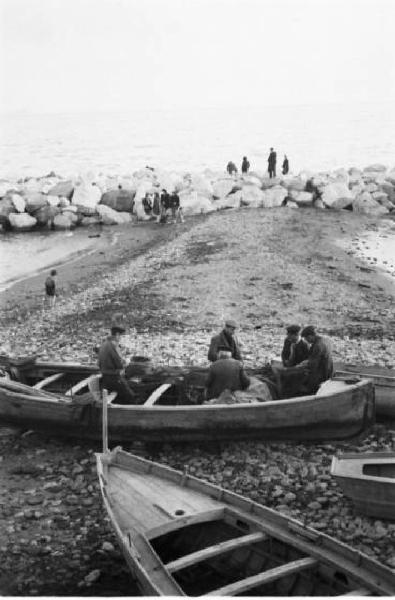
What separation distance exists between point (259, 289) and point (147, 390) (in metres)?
11.1

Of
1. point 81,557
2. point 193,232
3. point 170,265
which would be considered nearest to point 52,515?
point 81,557

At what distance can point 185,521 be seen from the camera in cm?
830

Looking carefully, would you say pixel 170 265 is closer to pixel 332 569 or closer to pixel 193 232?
pixel 193 232

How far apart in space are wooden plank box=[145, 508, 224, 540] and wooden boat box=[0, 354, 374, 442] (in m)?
3.17

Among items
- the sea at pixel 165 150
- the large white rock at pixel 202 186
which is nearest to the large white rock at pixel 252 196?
the large white rock at pixel 202 186

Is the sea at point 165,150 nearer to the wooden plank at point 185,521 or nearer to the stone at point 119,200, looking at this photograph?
the stone at point 119,200

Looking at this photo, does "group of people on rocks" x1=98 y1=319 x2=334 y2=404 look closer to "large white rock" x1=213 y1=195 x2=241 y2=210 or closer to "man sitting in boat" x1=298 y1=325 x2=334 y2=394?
"man sitting in boat" x1=298 y1=325 x2=334 y2=394

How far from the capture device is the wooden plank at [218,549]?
7.65m

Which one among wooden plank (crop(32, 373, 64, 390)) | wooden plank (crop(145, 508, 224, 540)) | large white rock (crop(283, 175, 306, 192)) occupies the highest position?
large white rock (crop(283, 175, 306, 192))

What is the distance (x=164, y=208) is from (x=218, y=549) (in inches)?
1313

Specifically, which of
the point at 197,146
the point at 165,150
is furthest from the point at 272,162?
the point at 197,146

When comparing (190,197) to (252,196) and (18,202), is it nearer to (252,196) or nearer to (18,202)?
(252,196)

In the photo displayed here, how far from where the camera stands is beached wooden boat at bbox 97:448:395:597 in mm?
7301

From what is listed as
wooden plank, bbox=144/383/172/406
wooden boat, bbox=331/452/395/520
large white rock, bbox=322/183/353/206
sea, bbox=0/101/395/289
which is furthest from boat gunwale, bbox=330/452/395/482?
large white rock, bbox=322/183/353/206
